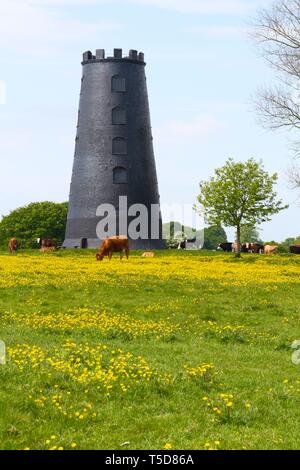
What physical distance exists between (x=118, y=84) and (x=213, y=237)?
353ft

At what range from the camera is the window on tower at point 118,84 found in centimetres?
7438

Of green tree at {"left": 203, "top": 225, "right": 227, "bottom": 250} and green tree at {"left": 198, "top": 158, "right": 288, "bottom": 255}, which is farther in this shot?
green tree at {"left": 203, "top": 225, "right": 227, "bottom": 250}

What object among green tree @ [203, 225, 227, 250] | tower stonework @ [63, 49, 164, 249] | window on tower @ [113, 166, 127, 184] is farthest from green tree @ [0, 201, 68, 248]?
green tree @ [203, 225, 227, 250]

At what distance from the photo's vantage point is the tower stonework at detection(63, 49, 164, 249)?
7350 centimetres

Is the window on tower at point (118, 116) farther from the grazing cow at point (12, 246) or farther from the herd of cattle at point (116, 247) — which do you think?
the grazing cow at point (12, 246)

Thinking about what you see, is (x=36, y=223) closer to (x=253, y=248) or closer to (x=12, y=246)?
(x=253, y=248)

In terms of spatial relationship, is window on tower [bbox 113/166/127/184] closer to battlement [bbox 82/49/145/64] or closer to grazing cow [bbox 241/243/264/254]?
battlement [bbox 82/49/145/64]

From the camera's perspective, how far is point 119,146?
243ft

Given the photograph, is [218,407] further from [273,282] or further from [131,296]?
[273,282]

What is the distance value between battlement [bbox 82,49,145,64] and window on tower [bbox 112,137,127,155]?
335 inches

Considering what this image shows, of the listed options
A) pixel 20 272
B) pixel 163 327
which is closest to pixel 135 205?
pixel 20 272

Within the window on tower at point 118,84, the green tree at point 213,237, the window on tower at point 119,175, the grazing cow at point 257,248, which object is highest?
the window on tower at point 118,84

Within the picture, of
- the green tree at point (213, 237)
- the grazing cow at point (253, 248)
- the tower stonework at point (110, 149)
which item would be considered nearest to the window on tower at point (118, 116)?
the tower stonework at point (110, 149)

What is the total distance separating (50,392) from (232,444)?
346 cm
